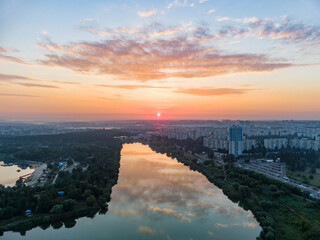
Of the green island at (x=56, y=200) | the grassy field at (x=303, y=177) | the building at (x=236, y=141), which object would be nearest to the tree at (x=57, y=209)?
the green island at (x=56, y=200)

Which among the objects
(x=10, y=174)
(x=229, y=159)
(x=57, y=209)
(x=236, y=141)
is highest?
(x=236, y=141)

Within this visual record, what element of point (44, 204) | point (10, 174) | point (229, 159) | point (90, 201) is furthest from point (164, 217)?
point (10, 174)

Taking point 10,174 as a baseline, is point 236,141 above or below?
above

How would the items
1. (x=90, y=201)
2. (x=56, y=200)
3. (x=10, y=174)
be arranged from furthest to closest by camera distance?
(x=10, y=174) < (x=90, y=201) < (x=56, y=200)

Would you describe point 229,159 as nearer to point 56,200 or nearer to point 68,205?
point 68,205

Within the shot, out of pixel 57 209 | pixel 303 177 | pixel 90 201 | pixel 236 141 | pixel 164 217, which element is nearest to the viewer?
pixel 57 209

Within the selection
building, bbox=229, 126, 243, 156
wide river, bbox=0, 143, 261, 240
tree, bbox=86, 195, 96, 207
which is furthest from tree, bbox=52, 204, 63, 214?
building, bbox=229, 126, 243, 156

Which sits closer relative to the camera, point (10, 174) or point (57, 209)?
point (57, 209)
